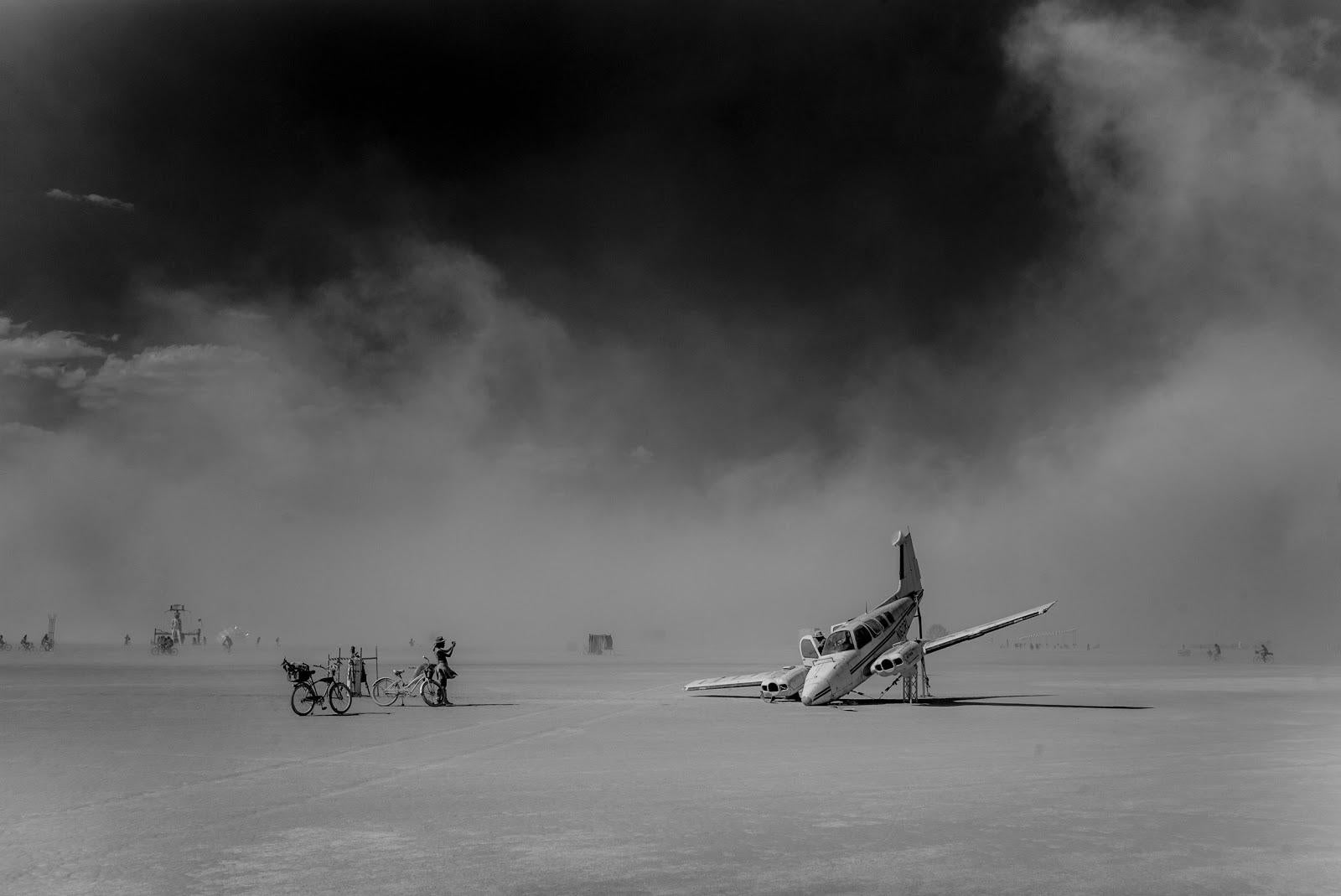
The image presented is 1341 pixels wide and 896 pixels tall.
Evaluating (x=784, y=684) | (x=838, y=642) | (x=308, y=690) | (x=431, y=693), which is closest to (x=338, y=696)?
(x=308, y=690)

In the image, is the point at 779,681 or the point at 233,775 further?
the point at 779,681

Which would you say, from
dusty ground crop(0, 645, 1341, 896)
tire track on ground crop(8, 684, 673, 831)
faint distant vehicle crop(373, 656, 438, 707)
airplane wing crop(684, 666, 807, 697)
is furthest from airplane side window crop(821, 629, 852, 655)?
faint distant vehicle crop(373, 656, 438, 707)

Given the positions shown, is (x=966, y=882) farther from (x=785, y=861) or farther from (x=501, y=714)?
(x=501, y=714)

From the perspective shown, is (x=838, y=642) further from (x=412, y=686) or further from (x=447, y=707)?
(x=412, y=686)

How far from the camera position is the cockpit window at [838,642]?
3590 centimetres

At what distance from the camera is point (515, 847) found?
12320mm

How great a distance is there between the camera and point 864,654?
3628cm

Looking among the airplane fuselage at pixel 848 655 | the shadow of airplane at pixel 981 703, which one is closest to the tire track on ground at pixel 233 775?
the airplane fuselage at pixel 848 655

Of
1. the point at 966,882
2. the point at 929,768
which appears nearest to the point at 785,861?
the point at 966,882

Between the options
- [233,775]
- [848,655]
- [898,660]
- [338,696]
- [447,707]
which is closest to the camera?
[233,775]

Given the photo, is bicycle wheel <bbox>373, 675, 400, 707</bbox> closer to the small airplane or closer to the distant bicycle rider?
the distant bicycle rider

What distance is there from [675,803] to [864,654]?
21719 mm

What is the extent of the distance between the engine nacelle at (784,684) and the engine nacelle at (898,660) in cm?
286

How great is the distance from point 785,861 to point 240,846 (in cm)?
585
